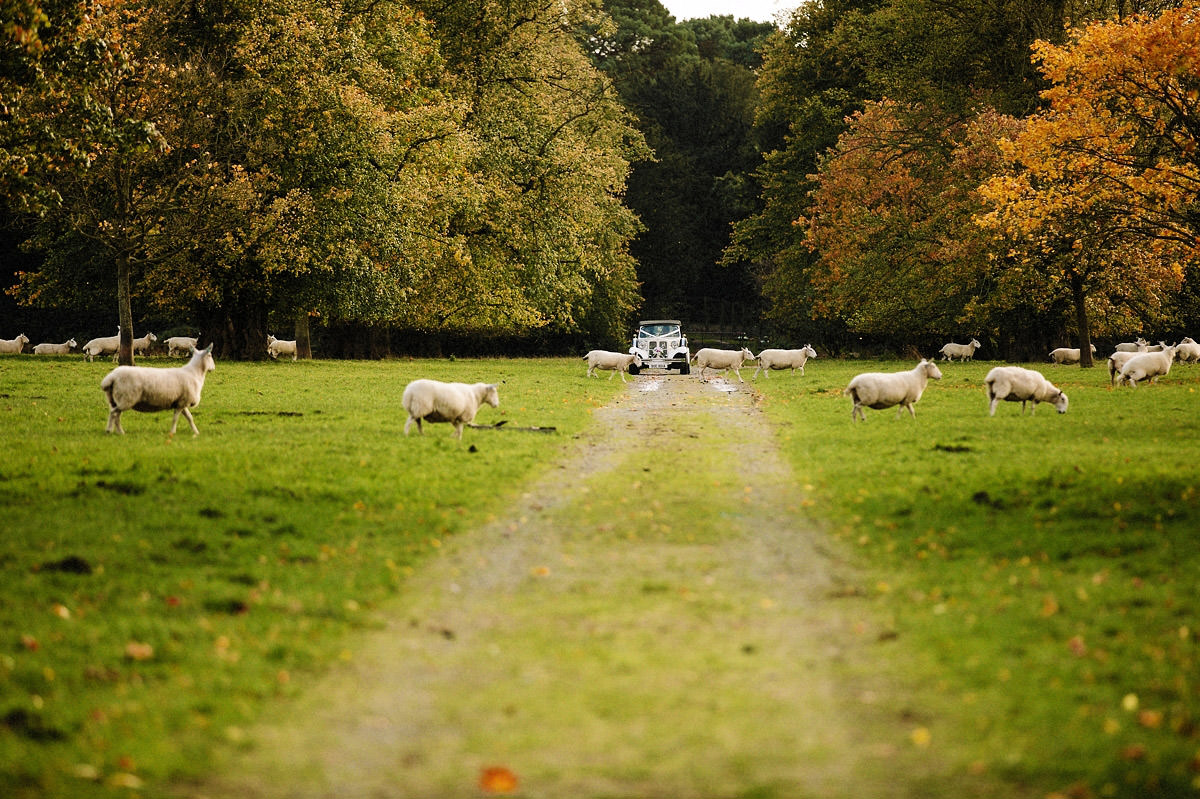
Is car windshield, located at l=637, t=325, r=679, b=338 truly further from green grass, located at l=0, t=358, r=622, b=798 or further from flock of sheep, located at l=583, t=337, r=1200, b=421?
green grass, located at l=0, t=358, r=622, b=798

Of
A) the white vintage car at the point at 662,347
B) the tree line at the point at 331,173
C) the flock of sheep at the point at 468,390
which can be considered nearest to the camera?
the flock of sheep at the point at 468,390

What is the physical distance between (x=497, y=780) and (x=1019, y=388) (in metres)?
19.8

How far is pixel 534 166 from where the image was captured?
4734 centimetres

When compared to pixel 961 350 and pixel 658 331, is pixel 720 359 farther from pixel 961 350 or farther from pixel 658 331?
pixel 961 350

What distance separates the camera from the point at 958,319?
44719 millimetres

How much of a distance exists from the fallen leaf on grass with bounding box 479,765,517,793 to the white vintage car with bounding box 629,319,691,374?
41.7m

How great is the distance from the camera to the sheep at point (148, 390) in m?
17.4

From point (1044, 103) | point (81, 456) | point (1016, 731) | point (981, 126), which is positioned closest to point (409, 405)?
point (81, 456)

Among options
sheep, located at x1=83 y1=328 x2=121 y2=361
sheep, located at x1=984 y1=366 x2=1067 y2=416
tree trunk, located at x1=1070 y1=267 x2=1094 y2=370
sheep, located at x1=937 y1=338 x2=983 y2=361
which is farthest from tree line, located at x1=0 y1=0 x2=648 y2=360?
tree trunk, located at x1=1070 y1=267 x2=1094 y2=370

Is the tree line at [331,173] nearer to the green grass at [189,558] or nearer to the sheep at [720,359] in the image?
the sheep at [720,359]

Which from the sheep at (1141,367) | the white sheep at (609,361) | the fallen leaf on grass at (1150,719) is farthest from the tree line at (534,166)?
the fallen leaf on grass at (1150,719)

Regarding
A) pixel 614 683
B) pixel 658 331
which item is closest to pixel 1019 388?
Answer: pixel 614 683

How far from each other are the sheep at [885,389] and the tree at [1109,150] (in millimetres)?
7971

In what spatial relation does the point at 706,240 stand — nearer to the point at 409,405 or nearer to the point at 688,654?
the point at 409,405
